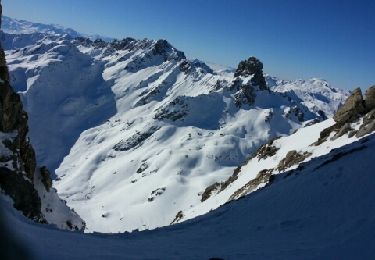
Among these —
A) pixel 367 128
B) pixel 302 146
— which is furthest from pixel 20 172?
pixel 302 146

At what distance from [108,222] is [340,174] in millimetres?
133805

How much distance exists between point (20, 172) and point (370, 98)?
39.0m

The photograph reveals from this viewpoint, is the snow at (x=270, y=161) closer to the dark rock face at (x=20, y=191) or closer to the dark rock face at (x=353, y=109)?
the dark rock face at (x=353, y=109)

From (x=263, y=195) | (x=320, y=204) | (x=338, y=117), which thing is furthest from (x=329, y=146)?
(x=320, y=204)

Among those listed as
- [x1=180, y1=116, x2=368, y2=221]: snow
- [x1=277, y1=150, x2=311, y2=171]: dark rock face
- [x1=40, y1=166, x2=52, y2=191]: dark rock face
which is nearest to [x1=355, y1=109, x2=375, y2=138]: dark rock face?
[x1=180, y1=116, x2=368, y2=221]: snow

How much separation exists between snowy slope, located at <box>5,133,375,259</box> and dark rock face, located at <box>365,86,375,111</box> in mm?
28282

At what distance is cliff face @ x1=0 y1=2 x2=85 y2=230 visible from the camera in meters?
33.4

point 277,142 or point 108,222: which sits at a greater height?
point 277,142

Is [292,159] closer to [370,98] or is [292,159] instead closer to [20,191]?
[370,98]

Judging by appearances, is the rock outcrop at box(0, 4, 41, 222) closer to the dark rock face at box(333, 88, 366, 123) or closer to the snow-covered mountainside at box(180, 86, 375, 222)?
the snow-covered mountainside at box(180, 86, 375, 222)

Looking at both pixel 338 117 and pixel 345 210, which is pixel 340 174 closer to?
pixel 345 210

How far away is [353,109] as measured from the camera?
54.3 metres

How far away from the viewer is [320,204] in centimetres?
2073

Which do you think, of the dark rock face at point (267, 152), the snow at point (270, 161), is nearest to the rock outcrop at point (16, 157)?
the snow at point (270, 161)
